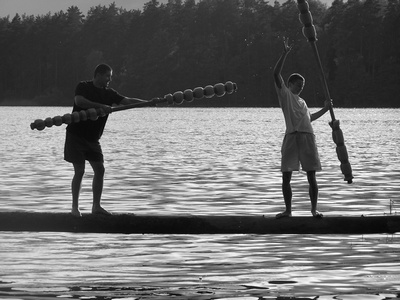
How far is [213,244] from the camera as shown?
1527cm

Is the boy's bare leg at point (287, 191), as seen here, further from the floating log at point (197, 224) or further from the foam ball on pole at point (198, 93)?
the foam ball on pole at point (198, 93)

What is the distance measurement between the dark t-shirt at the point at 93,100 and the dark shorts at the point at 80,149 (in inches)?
2.4

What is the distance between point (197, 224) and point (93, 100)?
1853 mm

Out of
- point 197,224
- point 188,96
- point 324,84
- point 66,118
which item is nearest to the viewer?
point 188,96

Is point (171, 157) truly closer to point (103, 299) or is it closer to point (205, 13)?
point (103, 299)

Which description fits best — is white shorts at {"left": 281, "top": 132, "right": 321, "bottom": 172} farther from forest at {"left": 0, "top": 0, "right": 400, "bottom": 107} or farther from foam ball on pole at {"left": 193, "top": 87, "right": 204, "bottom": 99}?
forest at {"left": 0, "top": 0, "right": 400, "bottom": 107}

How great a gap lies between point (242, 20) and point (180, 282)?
17029 cm

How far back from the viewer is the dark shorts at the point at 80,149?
13.0 meters

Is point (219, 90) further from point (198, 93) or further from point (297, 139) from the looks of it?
point (297, 139)

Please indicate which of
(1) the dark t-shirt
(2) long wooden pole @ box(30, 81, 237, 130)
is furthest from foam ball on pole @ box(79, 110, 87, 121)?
(1) the dark t-shirt

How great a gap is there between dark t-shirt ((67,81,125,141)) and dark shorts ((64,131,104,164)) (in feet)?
0.20

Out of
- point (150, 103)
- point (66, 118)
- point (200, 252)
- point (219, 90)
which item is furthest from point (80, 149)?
point (200, 252)

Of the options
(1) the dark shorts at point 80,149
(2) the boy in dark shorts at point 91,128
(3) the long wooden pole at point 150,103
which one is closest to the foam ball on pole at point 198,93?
(3) the long wooden pole at point 150,103

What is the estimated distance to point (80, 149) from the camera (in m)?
13.0
